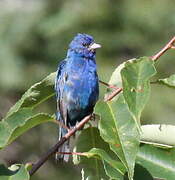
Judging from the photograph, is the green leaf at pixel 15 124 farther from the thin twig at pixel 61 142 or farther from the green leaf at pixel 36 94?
the green leaf at pixel 36 94

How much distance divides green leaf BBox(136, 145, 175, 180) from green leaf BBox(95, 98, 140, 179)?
0.20 meters

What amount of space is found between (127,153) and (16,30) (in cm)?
721

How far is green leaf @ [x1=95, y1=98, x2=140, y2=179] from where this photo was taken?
2.14 metres

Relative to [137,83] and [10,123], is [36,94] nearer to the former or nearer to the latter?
[10,123]

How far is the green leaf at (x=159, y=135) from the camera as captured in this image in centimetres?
265

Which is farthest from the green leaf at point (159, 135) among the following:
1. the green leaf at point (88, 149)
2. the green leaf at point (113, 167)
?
the green leaf at point (113, 167)

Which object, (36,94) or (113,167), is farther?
(36,94)

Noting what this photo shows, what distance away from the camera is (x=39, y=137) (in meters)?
8.31

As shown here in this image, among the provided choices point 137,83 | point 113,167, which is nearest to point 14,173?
point 113,167

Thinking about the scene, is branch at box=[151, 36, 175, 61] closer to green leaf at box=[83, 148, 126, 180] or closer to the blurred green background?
green leaf at box=[83, 148, 126, 180]

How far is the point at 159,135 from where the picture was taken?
268cm

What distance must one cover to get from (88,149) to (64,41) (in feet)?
21.6

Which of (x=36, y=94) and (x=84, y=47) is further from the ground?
(x=84, y=47)

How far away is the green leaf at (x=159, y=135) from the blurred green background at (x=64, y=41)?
5.35 meters
